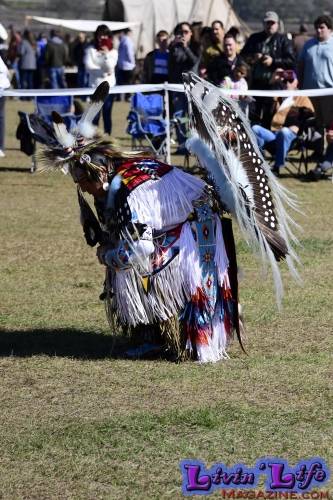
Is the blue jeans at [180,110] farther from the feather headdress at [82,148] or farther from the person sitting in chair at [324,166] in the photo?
the feather headdress at [82,148]

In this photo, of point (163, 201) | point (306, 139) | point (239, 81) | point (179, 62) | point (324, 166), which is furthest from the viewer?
point (179, 62)

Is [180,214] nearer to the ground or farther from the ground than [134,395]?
farther from the ground

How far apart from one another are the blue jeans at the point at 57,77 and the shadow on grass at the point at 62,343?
67.7 ft

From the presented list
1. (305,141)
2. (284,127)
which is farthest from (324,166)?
(284,127)

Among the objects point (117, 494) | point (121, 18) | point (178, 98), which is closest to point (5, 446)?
point (117, 494)

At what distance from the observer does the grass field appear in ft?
13.8

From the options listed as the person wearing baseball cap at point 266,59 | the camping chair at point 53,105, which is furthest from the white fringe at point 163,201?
the person wearing baseball cap at point 266,59

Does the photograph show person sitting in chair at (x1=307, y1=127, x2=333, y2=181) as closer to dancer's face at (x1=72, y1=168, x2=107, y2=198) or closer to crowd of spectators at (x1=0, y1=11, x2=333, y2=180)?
crowd of spectators at (x1=0, y1=11, x2=333, y2=180)

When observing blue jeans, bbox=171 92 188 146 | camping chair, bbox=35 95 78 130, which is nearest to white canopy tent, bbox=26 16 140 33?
blue jeans, bbox=171 92 188 146

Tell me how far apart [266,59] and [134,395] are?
30.7 feet

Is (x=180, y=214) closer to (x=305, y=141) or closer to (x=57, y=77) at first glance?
(x=305, y=141)

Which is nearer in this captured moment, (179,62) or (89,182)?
(89,182)

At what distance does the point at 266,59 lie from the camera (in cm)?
1381

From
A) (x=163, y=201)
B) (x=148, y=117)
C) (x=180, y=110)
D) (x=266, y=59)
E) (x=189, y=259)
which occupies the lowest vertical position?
Answer: (x=189, y=259)
